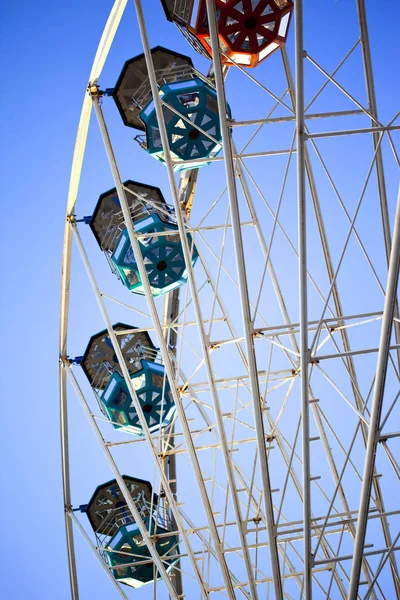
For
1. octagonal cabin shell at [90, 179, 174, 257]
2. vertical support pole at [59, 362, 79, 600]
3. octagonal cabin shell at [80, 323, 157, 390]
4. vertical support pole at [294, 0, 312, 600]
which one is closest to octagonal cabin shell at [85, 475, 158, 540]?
vertical support pole at [59, 362, 79, 600]

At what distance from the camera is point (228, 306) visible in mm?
56938

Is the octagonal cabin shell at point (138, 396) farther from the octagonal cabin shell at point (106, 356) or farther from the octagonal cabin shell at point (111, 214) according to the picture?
the octagonal cabin shell at point (111, 214)

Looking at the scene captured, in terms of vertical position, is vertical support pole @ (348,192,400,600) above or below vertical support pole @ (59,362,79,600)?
below

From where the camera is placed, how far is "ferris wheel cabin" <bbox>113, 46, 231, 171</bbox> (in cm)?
1900

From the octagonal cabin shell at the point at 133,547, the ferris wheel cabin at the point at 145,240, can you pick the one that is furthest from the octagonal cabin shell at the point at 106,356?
the octagonal cabin shell at the point at 133,547

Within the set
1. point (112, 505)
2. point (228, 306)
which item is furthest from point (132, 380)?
point (228, 306)

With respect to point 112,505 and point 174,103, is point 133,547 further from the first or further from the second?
point 174,103

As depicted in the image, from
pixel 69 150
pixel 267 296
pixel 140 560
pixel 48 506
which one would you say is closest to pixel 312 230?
pixel 267 296

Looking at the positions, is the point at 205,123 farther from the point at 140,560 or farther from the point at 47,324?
the point at 47,324

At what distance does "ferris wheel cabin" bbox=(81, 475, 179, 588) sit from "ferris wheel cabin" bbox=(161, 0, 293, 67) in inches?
518

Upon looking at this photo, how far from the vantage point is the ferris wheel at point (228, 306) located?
1530 centimetres

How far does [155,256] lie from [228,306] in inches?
1385

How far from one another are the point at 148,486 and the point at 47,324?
31858mm

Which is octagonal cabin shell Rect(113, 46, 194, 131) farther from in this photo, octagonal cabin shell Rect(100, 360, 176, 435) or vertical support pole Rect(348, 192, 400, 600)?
vertical support pole Rect(348, 192, 400, 600)
